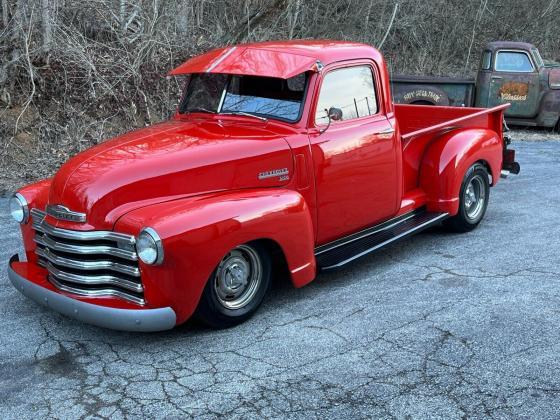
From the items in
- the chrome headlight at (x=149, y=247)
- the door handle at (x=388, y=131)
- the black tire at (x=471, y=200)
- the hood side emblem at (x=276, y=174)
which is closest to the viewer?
the chrome headlight at (x=149, y=247)

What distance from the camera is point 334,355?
4.08m

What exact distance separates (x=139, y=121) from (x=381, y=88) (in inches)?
234

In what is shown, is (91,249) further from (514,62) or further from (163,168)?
(514,62)

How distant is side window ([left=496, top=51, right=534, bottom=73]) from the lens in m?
12.9

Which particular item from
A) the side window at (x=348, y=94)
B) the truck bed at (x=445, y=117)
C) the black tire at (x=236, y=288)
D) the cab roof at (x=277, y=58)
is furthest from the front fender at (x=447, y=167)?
the black tire at (x=236, y=288)

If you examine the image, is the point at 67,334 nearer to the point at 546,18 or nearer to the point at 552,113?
the point at 552,113

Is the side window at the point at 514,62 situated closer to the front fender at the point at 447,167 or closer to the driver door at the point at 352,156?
the front fender at the point at 447,167

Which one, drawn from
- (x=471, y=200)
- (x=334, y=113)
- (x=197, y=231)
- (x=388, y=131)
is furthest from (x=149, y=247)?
(x=471, y=200)

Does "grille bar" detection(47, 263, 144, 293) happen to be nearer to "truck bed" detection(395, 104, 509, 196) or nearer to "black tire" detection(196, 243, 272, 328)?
"black tire" detection(196, 243, 272, 328)

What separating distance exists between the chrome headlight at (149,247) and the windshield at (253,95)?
1.65 metres

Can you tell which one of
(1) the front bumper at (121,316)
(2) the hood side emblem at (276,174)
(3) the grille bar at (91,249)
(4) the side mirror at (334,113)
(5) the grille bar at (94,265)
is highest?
(4) the side mirror at (334,113)

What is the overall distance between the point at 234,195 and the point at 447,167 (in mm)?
2615

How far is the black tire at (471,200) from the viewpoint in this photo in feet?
21.5

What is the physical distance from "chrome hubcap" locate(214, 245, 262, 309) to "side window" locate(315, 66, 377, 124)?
1.24m
